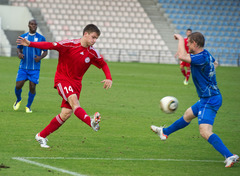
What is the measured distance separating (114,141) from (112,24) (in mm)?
32859

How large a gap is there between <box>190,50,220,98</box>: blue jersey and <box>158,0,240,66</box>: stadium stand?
3425 centimetres

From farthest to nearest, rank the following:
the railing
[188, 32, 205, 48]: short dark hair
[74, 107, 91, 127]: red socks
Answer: the railing < [74, 107, 91, 127]: red socks < [188, 32, 205, 48]: short dark hair

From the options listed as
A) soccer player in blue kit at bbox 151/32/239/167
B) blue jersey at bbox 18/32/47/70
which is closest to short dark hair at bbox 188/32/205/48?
soccer player in blue kit at bbox 151/32/239/167

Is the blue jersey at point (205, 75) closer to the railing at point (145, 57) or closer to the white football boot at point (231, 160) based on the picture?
the white football boot at point (231, 160)

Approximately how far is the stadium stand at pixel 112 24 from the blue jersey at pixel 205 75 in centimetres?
3031

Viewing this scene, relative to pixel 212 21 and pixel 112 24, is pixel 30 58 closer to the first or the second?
pixel 112 24

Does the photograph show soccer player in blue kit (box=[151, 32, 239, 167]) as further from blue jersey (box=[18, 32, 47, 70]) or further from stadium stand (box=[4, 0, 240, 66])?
stadium stand (box=[4, 0, 240, 66])

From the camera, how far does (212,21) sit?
44344mm

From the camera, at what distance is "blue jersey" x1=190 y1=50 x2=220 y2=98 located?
289 inches

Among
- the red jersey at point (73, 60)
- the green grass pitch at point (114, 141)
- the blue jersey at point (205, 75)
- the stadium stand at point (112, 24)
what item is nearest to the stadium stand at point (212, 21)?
the stadium stand at point (112, 24)

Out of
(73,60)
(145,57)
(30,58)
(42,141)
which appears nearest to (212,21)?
(145,57)

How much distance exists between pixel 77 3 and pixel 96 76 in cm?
1825

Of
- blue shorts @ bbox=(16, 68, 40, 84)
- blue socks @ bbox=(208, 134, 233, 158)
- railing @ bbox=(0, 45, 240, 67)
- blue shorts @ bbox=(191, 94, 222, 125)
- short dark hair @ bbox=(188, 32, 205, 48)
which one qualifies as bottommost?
railing @ bbox=(0, 45, 240, 67)

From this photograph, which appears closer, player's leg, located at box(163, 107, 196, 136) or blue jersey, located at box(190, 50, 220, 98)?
blue jersey, located at box(190, 50, 220, 98)
